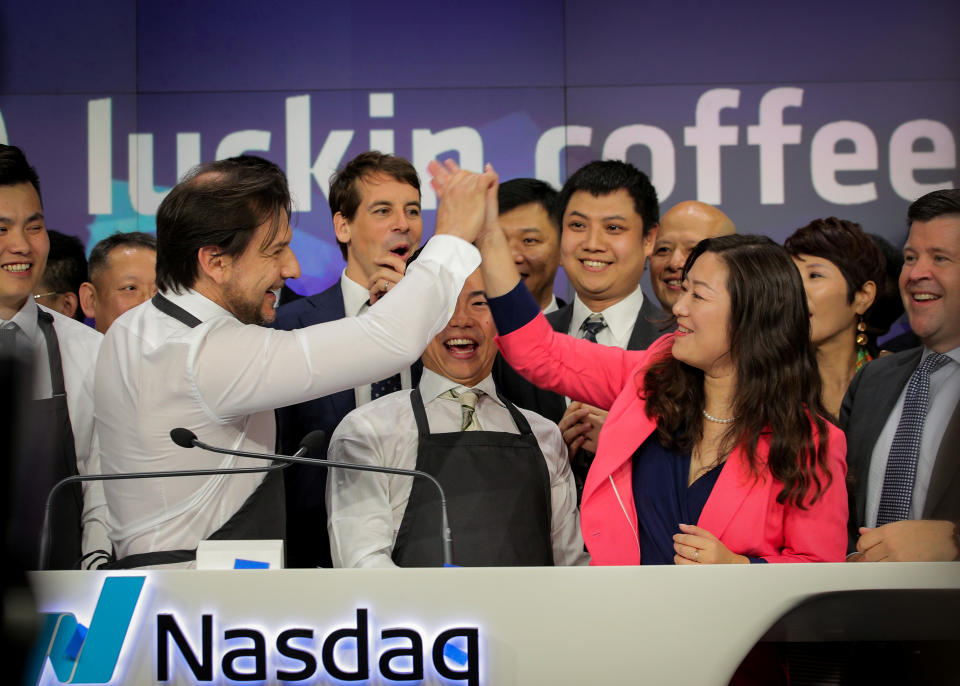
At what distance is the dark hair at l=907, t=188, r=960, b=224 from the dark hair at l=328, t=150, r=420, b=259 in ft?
4.88

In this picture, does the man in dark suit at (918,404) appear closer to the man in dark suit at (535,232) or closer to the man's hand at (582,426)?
the man's hand at (582,426)

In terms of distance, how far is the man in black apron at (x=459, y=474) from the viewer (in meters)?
2.52

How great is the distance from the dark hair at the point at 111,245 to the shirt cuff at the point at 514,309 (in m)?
1.49

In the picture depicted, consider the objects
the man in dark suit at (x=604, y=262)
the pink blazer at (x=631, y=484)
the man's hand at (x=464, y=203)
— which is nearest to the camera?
the pink blazer at (x=631, y=484)

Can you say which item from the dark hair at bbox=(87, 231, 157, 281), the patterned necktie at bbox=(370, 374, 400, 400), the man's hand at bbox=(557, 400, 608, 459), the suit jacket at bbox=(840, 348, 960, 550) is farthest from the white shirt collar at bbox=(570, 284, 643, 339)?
the dark hair at bbox=(87, 231, 157, 281)

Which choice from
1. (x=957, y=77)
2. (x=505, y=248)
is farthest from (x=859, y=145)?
(x=505, y=248)

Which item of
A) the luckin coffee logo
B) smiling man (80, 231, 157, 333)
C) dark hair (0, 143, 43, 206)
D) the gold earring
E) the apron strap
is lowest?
the luckin coffee logo

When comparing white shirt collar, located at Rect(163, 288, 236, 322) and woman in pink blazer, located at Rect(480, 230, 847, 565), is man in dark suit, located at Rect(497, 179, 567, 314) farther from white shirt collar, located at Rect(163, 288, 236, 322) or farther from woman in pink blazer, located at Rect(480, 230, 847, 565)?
white shirt collar, located at Rect(163, 288, 236, 322)

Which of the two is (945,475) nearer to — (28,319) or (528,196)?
(528,196)

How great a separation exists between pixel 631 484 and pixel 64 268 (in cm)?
229

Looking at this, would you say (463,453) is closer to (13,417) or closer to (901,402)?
(901,402)

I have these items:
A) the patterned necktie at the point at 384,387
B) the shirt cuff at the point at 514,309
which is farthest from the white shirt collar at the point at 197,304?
the patterned necktie at the point at 384,387

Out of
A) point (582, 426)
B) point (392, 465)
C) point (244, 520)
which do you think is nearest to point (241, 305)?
point (244, 520)

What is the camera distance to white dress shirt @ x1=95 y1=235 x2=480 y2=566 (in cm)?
206
